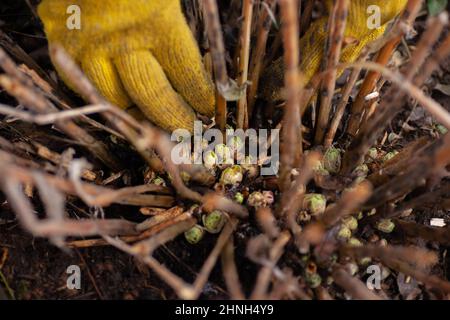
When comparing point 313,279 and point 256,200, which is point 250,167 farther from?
point 313,279

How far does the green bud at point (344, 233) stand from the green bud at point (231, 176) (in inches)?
9.2

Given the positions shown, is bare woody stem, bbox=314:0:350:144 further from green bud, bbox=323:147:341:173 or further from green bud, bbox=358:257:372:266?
green bud, bbox=358:257:372:266

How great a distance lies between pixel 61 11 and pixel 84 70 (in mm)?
122

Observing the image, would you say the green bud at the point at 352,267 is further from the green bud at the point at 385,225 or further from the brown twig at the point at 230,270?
the brown twig at the point at 230,270

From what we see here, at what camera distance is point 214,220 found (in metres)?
0.95

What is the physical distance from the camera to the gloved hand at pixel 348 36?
0.92 metres

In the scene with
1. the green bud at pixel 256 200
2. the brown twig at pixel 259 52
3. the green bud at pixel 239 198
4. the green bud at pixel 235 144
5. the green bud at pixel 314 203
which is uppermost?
the brown twig at pixel 259 52

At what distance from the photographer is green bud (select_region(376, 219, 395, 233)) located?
1.00 metres

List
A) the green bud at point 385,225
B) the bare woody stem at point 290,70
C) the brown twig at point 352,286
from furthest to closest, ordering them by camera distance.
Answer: the green bud at point 385,225
the brown twig at point 352,286
the bare woody stem at point 290,70

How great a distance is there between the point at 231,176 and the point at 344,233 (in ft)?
0.84

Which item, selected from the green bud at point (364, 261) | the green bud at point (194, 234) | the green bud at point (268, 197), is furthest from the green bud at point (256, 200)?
the green bud at point (364, 261)

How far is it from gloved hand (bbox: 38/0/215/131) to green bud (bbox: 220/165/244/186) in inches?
5.8

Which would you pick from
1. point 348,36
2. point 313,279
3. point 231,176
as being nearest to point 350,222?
point 313,279
